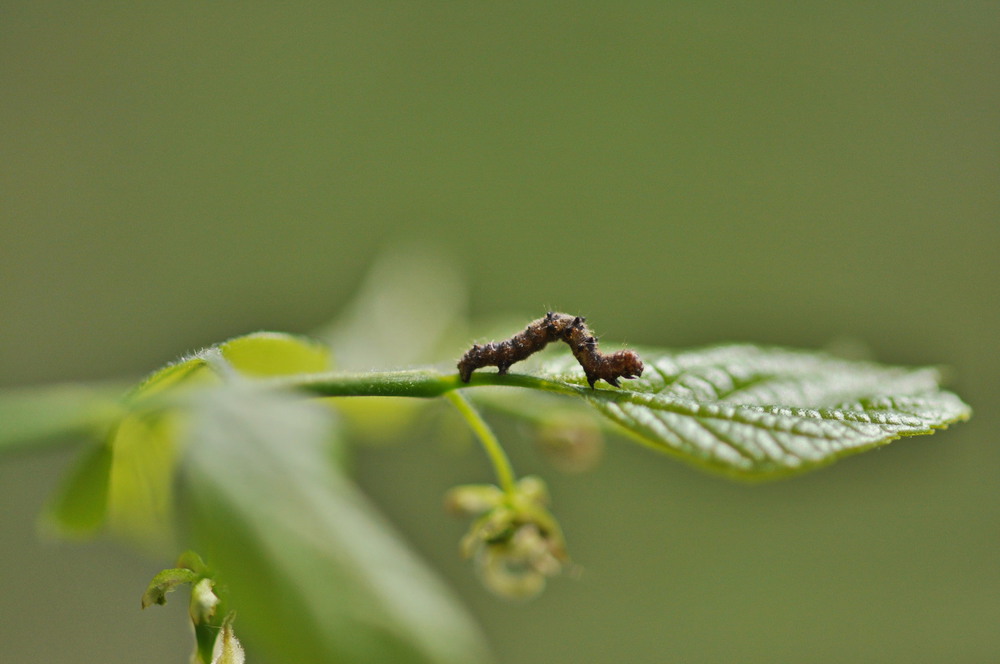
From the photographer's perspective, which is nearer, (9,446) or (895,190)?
(9,446)

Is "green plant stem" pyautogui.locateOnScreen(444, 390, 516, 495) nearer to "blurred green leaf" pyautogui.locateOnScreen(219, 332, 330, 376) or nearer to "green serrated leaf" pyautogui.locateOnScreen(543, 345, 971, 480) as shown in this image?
"green serrated leaf" pyautogui.locateOnScreen(543, 345, 971, 480)

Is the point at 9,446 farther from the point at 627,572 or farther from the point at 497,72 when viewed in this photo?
the point at 497,72

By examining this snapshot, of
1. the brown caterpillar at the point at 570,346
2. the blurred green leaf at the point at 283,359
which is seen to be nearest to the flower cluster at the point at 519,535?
the brown caterpillar at the point at 570,346

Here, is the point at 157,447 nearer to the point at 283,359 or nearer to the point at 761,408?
the point at 283,359

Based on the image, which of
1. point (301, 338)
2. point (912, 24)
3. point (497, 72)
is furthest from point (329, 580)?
point (912, 24)

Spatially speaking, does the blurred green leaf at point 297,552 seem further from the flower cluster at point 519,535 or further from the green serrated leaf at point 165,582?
the flower cluster at point 519,535

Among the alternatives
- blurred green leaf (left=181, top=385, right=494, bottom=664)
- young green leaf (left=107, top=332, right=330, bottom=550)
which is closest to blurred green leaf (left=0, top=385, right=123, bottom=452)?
young green leaf (left=107, top=332, right=330, bottom=550)
